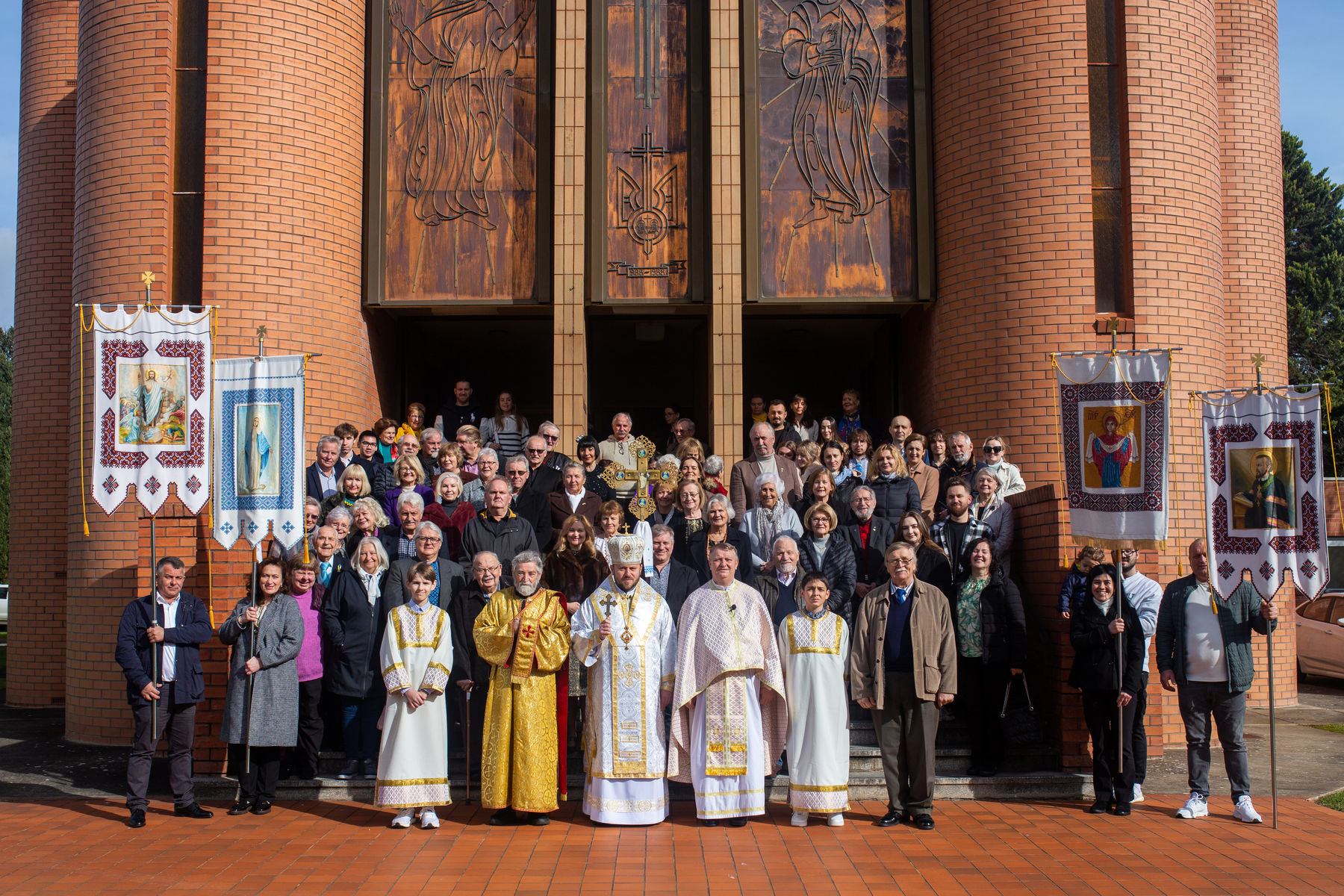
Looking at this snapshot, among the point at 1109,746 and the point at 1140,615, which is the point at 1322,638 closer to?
the point at 1140,615

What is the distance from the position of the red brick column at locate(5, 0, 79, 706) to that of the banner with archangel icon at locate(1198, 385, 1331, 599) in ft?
40.0

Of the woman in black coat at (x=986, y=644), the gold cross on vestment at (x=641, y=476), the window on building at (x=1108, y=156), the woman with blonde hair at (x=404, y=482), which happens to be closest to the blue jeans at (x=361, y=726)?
the woman with blonde hair at (x=404, y=482)

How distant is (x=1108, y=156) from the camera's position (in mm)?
11180

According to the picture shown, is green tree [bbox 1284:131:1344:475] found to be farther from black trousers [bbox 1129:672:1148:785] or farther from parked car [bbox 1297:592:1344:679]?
black trousers [bbox 1129:672:1148:785]

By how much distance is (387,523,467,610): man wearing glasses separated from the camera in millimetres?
7723

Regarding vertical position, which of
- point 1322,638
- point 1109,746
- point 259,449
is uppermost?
point 259,449

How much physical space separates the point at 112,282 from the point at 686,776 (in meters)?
7.65

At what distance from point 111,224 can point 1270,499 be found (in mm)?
10540

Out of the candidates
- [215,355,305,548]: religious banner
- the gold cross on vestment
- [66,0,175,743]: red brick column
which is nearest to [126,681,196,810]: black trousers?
[215,355,305,548]: religious banner

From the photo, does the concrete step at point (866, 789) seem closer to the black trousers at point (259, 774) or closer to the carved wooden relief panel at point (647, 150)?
the black trousers at point (259, 774)

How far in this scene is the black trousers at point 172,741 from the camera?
24.5 ft

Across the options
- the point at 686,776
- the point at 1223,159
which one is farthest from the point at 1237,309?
the point at 686,776

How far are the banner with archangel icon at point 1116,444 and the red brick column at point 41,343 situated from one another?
11211mm

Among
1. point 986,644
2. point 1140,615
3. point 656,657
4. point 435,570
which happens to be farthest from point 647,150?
point 1140,615
